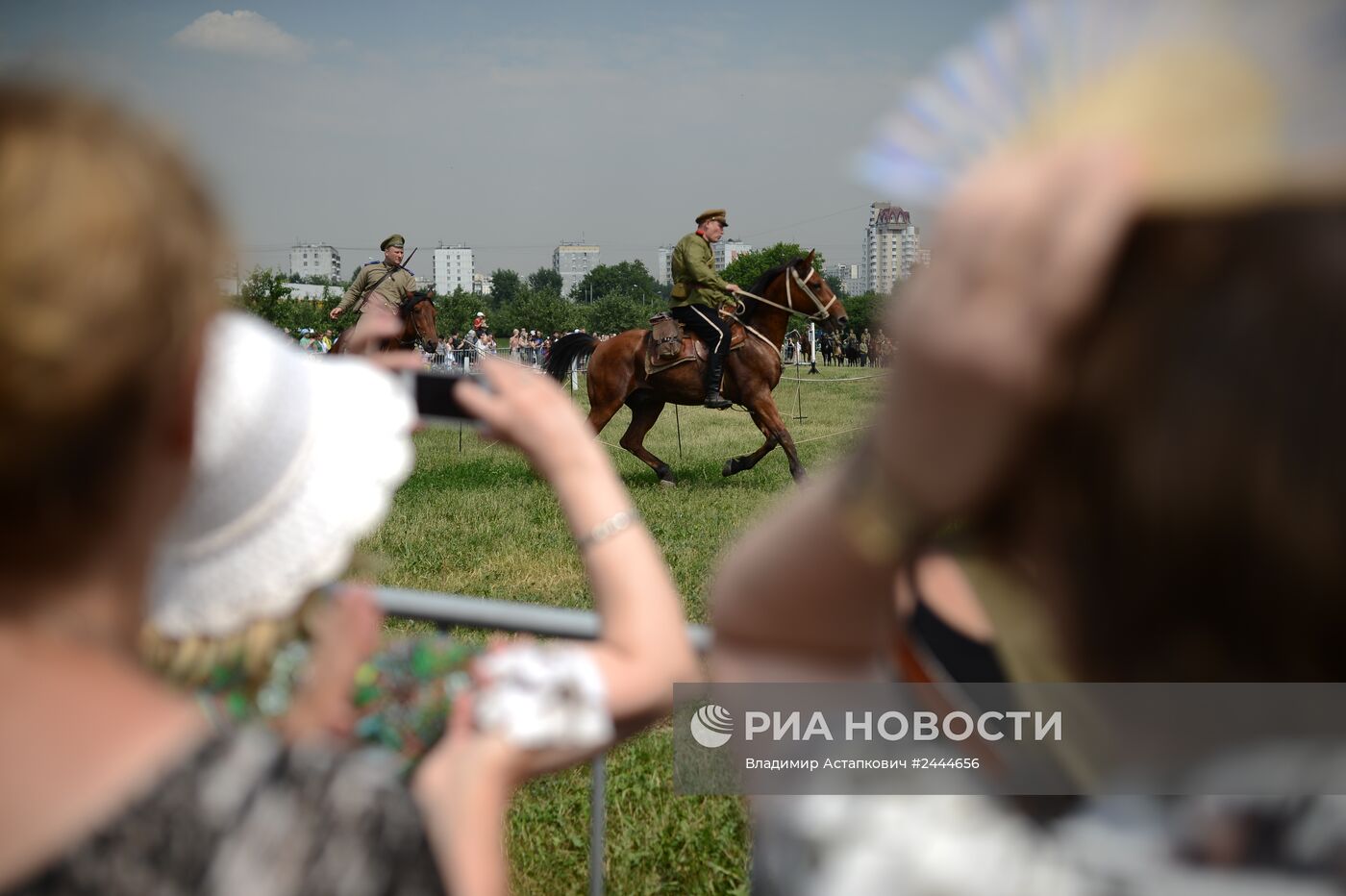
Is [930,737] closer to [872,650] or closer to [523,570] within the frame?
[872,650]

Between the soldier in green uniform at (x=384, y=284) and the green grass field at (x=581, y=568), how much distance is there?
199cm

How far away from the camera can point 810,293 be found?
11.8 m

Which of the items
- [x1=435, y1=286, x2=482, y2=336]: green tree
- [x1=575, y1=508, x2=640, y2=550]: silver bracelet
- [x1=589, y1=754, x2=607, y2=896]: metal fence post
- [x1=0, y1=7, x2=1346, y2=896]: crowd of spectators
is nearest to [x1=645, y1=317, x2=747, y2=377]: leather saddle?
[x1=589, y1=754, x2=607, y2=896]: metal fence post

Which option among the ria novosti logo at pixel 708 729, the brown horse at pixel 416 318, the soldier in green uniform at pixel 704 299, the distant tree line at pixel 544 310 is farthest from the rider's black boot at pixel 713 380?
the distant tree line at pixel 544 310

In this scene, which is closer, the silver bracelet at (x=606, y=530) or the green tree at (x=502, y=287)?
the silver bracelet at (x=606, y=530)

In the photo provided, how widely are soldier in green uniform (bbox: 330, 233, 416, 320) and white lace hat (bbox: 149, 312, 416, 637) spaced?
42.8ft

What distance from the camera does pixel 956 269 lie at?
0.58 m

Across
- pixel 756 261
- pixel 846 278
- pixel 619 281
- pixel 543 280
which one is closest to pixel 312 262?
pixel 543 280

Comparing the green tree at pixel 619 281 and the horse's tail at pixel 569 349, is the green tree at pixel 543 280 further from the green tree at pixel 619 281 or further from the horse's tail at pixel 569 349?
the horse's tail at pixel 569 349

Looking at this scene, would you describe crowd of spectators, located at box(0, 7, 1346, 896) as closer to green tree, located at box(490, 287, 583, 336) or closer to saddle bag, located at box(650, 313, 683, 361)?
saddle bag, located at box(650, 313, 683, 361)

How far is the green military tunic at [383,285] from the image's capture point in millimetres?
13883

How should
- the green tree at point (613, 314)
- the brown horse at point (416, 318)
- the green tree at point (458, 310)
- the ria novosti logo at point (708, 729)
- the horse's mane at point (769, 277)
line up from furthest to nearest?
1. the green tree at point (613, 314)
2. the green tree at point (458, 310)
3. the brown horse at point (416, 318)
4. the horse's mane at point (769, 277)
5. the ria novosti logo at point (708, 729)

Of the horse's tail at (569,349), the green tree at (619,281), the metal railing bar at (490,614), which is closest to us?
the metal railing bar at (490,614)

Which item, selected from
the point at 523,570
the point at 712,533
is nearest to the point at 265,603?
the point at 523,570
